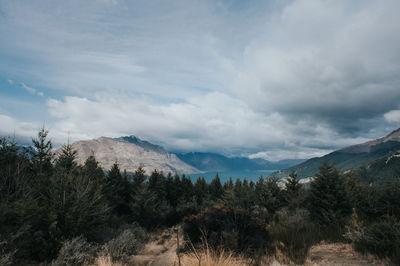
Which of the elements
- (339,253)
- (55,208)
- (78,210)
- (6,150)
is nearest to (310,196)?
(339,253)

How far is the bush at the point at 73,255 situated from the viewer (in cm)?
674

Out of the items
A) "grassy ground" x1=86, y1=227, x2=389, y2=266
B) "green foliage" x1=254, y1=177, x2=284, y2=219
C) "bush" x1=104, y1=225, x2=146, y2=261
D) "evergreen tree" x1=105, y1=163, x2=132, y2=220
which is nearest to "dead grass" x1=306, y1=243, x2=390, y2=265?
"grassy ground" x1=86, y1=227, x2=389, y2=266

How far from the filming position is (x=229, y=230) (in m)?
7.42

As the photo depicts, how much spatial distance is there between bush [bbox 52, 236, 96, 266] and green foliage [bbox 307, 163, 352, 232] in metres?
10.7

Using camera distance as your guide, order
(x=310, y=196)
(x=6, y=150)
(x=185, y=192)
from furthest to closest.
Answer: (x=185, y=192) < (x=6, y=150) < (x=310, y=196)

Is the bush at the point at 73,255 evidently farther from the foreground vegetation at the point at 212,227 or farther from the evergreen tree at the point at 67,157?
the evergreen tree at the point at 67,157

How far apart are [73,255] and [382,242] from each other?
9.96 meters

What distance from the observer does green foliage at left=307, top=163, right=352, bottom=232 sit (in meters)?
10.4

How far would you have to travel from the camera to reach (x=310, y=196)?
39.9ft

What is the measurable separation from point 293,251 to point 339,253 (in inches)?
55.0

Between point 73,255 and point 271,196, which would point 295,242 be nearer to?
point 73,255

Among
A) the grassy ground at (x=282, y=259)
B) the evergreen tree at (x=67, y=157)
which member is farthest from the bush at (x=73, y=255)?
the evergreen tree at (x=67, y=157)

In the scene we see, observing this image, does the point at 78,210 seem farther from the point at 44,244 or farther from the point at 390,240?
the point at 390,240

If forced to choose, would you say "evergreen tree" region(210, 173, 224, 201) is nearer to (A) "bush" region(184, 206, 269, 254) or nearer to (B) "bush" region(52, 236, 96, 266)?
(A) "bush" region(184, 206, 269, 254)
